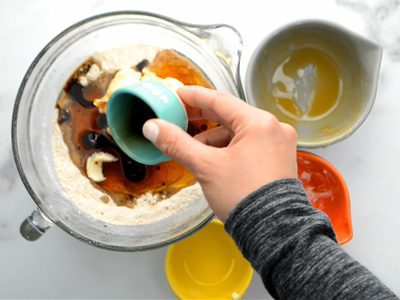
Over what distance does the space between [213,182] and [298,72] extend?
53 centimetres

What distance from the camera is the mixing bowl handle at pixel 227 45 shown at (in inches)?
31.9

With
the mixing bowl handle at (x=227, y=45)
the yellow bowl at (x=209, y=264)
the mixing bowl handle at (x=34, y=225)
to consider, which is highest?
the mixing bowl handle at (x=227, y=45)

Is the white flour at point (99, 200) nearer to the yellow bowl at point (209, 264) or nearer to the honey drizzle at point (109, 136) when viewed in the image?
the honey drizzle at point (109, 136)

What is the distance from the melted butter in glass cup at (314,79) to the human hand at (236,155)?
0.94 ft

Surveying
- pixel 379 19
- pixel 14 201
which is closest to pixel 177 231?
pixel 14 201

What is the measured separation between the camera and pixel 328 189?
0.99 meters

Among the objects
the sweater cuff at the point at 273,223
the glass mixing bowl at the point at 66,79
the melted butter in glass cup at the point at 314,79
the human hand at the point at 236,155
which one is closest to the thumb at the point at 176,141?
the human hand at the point at 236,155

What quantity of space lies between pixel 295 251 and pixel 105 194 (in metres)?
0.49

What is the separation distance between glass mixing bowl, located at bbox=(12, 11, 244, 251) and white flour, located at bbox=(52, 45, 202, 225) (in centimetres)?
1

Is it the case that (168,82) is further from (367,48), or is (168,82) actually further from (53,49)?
(367,48)

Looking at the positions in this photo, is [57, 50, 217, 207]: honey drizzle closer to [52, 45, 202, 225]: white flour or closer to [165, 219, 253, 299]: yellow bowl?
[52, 45, 202, 225]: white flour

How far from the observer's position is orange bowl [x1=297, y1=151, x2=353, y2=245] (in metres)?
0.91

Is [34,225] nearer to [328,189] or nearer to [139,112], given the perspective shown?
[139,112]

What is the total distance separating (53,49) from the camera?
81cm
